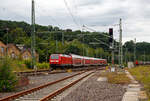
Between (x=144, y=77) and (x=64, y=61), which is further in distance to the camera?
(x=64, y=61)

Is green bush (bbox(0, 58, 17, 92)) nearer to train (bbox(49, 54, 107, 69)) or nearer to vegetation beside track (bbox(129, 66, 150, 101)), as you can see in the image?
vegetation beside track (bbox(129, 66, 150, 101))

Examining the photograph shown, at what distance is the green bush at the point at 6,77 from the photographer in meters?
15.6

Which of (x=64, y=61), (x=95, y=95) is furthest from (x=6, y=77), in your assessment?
(x=64, y=61)

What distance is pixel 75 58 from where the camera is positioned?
55031 mm

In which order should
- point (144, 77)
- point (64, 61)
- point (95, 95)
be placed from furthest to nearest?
point (64, 61) → point (144, 77) → point (95, 95)

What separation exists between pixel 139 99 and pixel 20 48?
80.3 metres

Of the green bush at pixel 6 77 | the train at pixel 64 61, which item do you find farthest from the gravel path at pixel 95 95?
the train at pixel 64 61

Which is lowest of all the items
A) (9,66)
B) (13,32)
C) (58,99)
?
(58,99)

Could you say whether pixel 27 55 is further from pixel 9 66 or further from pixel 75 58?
pixel 9 66

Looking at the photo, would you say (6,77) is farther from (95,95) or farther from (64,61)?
(64,61)

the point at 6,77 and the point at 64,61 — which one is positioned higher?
the point at 64,61

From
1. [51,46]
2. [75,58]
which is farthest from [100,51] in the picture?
[75,58]

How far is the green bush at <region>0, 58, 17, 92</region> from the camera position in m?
15.6

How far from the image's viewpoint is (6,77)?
16.2 meters
